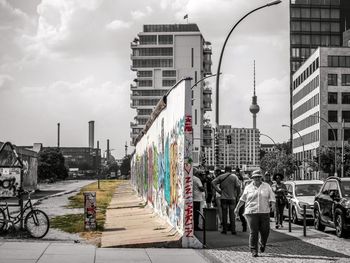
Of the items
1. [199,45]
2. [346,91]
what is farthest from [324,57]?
[199,45]

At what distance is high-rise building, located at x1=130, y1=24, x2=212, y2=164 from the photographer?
165 m

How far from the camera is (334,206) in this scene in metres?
18.0

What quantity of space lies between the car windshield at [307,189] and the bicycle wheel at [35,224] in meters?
10.6

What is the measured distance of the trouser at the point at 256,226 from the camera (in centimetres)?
1287

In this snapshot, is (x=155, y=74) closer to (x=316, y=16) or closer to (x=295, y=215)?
(x=316, y=16)

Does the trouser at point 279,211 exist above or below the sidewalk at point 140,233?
above

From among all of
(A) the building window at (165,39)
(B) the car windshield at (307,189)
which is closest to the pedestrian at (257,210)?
(B) the car windshield at (307,189)

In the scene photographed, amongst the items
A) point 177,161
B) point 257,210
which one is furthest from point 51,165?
point 257,210

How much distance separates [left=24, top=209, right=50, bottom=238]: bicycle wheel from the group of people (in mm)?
3619

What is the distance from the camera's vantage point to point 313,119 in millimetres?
110438

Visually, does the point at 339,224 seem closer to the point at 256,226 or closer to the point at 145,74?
the point at 256,226

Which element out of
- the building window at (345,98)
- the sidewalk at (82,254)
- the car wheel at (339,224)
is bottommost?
the sidewalk at (82,254)

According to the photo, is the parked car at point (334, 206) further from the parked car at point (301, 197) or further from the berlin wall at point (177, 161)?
the berlin wall at point (177, 161)

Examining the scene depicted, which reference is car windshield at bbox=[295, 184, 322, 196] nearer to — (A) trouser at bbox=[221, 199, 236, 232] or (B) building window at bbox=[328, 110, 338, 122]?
(A) trouser at bbox=[221, 199, 236, 232]
